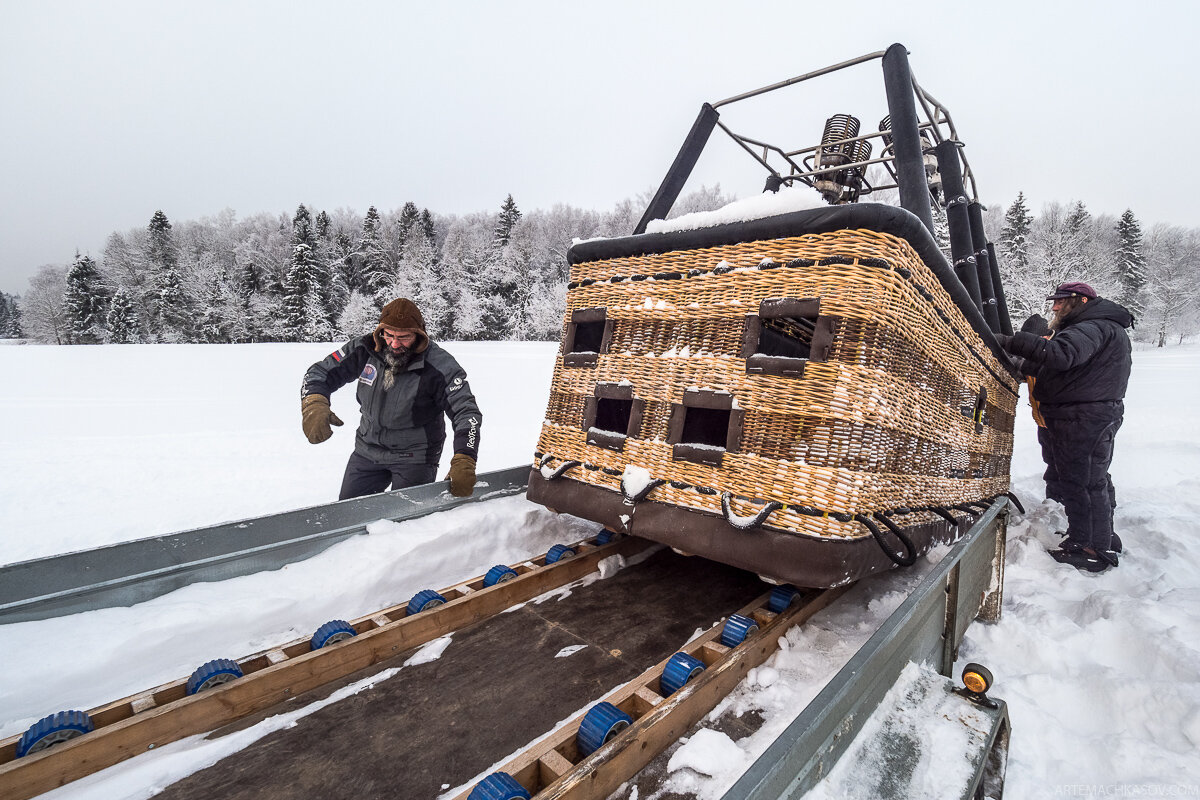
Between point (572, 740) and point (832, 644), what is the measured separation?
1.17 m

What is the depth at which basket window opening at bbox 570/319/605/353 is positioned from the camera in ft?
9.02

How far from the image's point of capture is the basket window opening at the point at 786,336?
2394 mm

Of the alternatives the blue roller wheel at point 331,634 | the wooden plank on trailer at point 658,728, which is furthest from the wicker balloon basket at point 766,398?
the blue roller wheel at point 331,634

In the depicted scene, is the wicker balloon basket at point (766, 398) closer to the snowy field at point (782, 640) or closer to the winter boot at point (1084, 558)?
the snowy field at point (782, 640)

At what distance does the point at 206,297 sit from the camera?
37.7 m

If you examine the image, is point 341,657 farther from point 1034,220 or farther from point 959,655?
point 1034,220

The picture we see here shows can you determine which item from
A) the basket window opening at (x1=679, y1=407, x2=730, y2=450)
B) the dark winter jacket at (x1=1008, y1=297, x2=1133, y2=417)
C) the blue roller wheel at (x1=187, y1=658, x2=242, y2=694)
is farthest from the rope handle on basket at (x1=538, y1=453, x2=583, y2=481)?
the dark winter jacket at (x1=1008, y1=297, x2=1133, y2=417)

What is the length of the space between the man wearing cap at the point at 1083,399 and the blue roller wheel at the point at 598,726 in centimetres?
343

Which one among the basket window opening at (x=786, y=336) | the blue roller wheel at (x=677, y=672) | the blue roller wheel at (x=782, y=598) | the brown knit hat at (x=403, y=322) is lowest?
the blue roller wheel at (x=677, y=672)

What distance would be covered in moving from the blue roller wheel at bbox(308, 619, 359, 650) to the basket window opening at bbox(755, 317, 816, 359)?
185 cm

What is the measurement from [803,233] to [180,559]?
8.75ft

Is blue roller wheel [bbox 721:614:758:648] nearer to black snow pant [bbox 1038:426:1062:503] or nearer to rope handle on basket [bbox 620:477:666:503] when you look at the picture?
rope handle on basket [bbox 620:477:666:503]

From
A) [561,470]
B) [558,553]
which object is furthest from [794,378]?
[558,553]

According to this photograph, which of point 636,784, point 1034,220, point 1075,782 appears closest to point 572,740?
point 636,784
